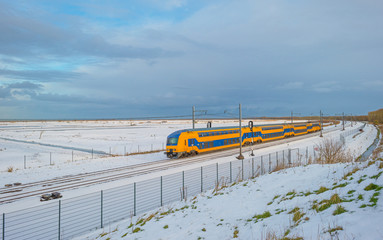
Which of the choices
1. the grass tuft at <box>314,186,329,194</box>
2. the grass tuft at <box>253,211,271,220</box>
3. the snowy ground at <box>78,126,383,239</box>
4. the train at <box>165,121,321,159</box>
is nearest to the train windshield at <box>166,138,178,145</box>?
the train at <box>165,121,321,159</box>

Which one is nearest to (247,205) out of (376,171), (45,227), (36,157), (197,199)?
(197,199)

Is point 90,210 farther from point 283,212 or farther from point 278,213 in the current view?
point 283,212

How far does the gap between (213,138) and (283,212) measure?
2950 centimetres

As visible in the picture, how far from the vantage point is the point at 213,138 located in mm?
38719

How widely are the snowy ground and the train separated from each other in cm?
1896

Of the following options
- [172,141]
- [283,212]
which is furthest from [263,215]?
[172,141]

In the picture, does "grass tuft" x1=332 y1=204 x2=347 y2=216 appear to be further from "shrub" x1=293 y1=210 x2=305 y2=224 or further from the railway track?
the railway track

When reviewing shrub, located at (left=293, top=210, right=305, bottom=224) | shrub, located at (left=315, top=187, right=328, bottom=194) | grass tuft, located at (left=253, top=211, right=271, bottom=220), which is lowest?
grass tuft, located at (left=253, top=211, right=271, bottom=220)

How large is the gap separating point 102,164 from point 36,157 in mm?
14279

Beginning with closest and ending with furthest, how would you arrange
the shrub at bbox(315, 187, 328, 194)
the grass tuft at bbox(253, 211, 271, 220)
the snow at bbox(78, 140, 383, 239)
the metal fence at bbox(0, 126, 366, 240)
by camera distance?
the snow at bbox(78, 140, 383, 239), the grass tuft at bbox(253, 211, 271, 220), the shrub at bbox(315, 187, 328, 194), the metal fence at bbox(0, 126, 366, 240)

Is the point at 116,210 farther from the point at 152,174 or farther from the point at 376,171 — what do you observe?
the point at 376,171

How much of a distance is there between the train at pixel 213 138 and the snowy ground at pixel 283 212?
1896 cm

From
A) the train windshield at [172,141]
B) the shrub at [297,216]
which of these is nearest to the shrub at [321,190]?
the shrub at [297,216]

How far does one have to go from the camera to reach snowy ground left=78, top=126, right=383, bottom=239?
6.78 m
